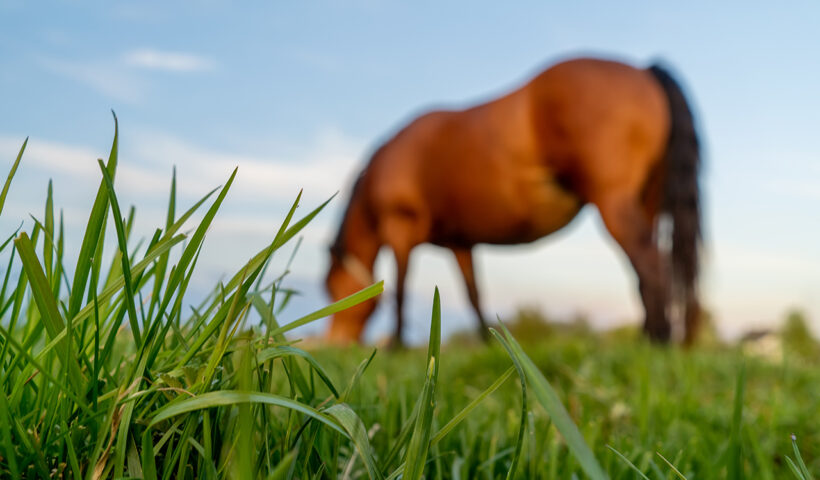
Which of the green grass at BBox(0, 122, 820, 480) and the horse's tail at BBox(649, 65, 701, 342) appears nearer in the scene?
the green grass at BBox(0, 122, 820, 480)

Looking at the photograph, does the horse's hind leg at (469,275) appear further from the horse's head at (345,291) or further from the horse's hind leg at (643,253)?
the horse's hind leg at (643,253)

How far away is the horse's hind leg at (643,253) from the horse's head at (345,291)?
10.0ft

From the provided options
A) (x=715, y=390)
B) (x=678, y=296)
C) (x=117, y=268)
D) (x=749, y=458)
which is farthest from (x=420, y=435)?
(x=678, y=296)

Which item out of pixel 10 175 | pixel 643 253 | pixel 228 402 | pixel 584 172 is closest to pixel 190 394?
pixel 228 402

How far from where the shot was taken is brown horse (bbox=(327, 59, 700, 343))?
416 cm

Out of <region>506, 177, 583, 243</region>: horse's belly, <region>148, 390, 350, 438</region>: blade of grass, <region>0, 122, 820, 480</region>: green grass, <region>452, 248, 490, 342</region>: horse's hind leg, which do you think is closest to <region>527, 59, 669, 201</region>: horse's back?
<region>506, 177, 583, 243</region>: horse's belly

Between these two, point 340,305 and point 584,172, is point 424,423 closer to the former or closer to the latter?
point 340,305

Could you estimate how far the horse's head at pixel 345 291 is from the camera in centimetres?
663

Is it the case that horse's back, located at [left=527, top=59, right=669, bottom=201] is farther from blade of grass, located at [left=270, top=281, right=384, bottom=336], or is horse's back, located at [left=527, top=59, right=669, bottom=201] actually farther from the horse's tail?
blade of grass, located at [left=270, top=281, right=384, bottom=336]

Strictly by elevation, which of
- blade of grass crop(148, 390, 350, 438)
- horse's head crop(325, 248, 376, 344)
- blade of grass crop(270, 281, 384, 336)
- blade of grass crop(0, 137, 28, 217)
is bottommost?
horse's head crop(325, 248, 376, 344)

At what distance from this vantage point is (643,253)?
4.02 m

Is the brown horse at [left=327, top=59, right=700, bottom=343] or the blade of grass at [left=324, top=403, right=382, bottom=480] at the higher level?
the blade of grass at [left=324, top=403, right=382, bottom=480]

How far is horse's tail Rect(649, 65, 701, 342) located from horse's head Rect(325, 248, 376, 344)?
3.19m

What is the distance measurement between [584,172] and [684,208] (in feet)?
2.26
